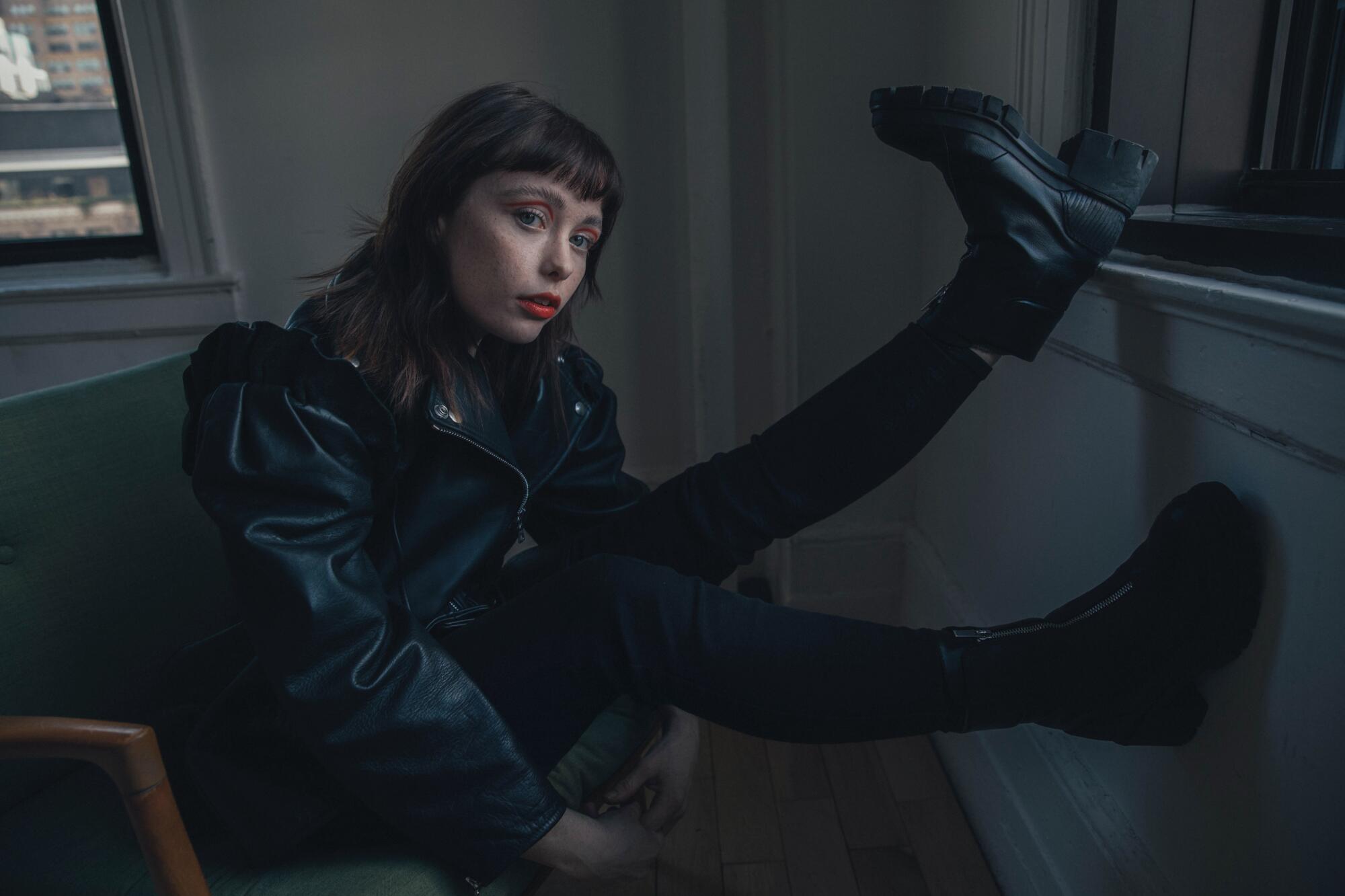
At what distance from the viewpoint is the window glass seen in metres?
1.84

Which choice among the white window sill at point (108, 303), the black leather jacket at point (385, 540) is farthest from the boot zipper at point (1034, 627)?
the white window sill at point (108, 303)

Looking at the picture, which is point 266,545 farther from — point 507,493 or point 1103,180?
point 1103,180

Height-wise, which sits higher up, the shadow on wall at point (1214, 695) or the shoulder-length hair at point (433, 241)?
the shoulder-length hair at point (433, 241)

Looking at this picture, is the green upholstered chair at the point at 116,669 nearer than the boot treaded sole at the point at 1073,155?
Yes

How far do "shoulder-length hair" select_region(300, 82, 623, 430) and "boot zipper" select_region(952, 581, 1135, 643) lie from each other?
0.57 m

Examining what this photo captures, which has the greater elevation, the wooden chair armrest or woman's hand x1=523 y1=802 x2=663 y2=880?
the wooden chair armrest

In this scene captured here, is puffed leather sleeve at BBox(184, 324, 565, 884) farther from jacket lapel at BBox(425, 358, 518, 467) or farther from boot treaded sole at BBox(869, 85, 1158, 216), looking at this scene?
→ boot treaded sole at BBox(869, 85, 1158, 216)

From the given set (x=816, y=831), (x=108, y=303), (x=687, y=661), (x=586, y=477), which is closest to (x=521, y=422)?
(x=586, y=477)

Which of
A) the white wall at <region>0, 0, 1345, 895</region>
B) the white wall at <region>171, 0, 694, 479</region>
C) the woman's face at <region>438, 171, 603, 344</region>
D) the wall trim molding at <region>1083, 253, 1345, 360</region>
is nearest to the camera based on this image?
the wall trim molding at <region>1083, 253, 1345, 360</region>

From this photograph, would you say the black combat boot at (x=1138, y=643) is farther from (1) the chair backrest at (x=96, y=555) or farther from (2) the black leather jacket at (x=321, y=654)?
(1) the chair backrest at (x=96, y=555)

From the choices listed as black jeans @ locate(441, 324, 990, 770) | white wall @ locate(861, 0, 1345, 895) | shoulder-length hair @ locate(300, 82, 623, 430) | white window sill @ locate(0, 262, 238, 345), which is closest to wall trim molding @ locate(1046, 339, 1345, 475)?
white wall @ locate(861, 0, 1345, 895)

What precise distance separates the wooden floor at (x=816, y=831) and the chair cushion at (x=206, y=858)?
1.67 ft

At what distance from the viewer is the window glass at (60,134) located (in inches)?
72.4

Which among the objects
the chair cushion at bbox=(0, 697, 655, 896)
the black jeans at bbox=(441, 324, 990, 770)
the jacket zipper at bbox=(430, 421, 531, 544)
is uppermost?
the jacket zipper at bbox=(430, 421, 531, 544)
